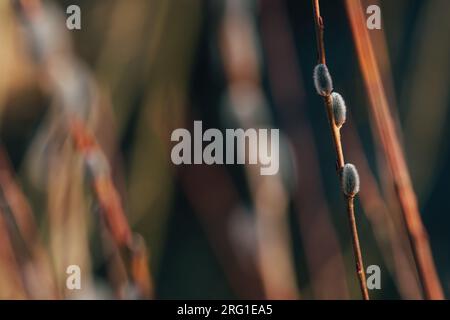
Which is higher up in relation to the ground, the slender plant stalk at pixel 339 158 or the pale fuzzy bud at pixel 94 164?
the pale fuzzy bud at pixel 94 164

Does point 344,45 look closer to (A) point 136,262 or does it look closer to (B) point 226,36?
(B) point 226,36

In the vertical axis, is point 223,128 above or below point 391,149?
above

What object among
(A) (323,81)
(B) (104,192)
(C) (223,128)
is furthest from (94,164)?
(C) (223,128)

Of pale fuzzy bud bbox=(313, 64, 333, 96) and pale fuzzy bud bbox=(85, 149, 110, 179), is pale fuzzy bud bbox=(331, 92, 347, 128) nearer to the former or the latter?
pale fuzzy bud bbox=(313, 64, 333, 96)

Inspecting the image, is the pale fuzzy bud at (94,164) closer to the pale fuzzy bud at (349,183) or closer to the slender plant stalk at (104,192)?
the slender plant stalk at (104,192)

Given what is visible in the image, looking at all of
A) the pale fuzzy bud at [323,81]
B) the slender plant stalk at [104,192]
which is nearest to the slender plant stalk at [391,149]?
the pale fuzzy bud at [323,81]

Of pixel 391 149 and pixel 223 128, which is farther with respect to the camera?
pixel 223 128

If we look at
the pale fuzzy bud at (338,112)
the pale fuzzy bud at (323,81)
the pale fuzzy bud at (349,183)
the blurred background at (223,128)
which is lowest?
the pale fuzzy bud at (349,183)

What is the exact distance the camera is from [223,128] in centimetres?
62

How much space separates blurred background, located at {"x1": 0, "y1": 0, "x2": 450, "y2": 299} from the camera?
0.55 meters

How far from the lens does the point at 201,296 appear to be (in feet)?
2.48

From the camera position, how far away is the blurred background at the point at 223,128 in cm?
55

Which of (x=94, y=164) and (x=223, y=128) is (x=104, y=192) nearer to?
(x=94, y=164)
